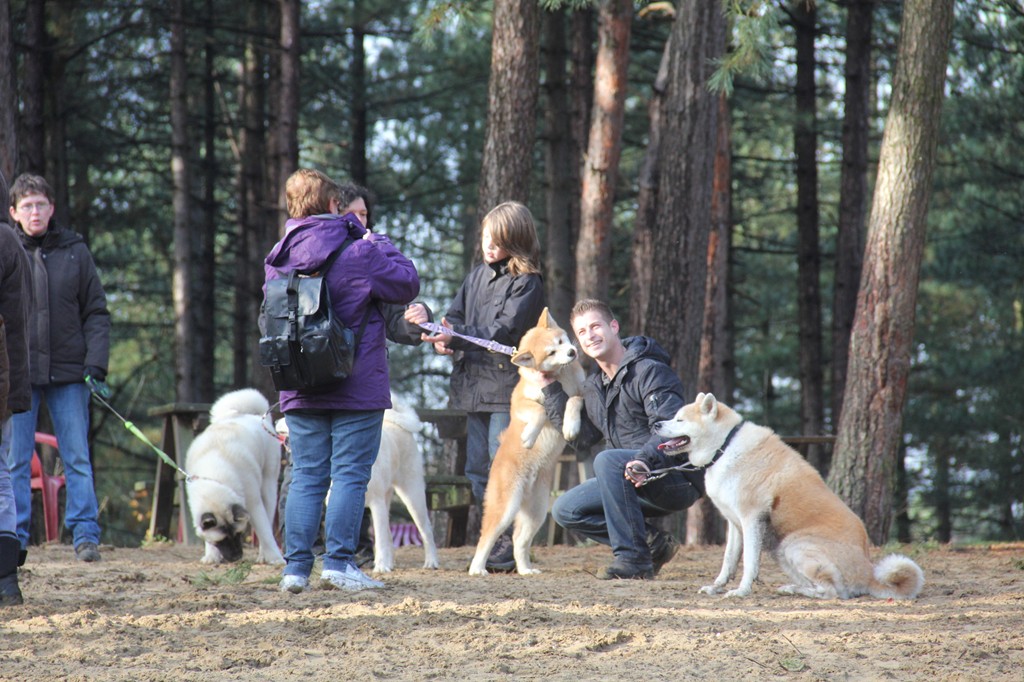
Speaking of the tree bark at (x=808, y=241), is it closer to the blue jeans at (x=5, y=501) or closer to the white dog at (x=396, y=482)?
the white dog at (x=396, y=482)

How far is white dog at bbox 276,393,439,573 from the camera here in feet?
19.3

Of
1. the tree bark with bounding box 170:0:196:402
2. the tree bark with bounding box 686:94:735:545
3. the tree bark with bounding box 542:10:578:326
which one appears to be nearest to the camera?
the tree bark with bounding box 542:10:578:326

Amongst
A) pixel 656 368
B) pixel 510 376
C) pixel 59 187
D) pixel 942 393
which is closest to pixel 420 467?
pixel 510 376

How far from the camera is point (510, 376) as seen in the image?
595cm

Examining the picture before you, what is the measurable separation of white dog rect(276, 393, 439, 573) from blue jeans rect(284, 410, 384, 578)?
1.12 m

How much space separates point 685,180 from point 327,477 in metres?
4.82

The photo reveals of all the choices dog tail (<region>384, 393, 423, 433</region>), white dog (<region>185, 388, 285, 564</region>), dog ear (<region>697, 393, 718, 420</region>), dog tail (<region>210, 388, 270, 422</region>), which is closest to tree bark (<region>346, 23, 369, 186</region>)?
dog tail (<region>210, 388, 270, 422</region>)

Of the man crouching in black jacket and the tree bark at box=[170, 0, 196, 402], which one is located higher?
the tree bark at box=[170, 0, 196, 402]

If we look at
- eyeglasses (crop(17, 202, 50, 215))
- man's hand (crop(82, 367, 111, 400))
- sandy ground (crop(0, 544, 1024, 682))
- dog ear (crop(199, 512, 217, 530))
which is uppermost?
eyeglasses (crop(17, 202, 50, 215))

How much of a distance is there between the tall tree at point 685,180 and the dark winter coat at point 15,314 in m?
5.24

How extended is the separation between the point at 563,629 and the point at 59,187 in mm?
11364

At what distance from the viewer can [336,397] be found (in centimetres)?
460

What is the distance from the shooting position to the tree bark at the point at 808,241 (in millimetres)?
14773

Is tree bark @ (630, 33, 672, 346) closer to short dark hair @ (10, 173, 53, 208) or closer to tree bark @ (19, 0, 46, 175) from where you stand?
short dark hair @ (10, 173, 53, 208)
